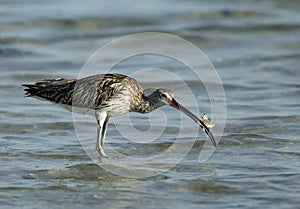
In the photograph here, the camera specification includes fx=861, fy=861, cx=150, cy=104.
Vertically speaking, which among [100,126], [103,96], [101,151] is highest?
[103,96]

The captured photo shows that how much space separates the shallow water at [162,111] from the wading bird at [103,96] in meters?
0.54

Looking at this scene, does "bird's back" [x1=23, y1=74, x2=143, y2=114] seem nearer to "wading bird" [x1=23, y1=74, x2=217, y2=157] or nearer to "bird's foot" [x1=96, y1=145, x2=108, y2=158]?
"wading bird" [x1=23, y1=74, x2=217, y2=157]

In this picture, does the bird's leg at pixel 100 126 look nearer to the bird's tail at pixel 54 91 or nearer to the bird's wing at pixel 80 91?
the bird's wing at pixel 80 91

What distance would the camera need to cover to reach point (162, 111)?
1384 centimetres

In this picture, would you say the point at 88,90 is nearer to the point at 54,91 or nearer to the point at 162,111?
the point at 54,91

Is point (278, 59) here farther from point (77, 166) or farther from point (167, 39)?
point (77, 166)

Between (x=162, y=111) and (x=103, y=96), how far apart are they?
250 cm

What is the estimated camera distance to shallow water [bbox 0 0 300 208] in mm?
9789

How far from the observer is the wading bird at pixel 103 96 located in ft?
37.7

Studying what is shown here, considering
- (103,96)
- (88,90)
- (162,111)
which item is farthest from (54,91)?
(162,111)

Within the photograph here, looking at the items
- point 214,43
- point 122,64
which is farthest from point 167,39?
point 122,64

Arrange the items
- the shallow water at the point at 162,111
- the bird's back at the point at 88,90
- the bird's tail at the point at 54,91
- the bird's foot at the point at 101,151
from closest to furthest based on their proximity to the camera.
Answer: the shallow water at the point at 162,111, the bird's foot at the point at 101,151, the bird's back at the point at 88,90, the bird's tail at the point at 54,91

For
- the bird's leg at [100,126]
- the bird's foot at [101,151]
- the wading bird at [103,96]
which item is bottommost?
the bird's foot at [101,151]

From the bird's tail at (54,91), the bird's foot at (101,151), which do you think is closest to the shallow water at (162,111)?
the bird's foot at (101,151)
